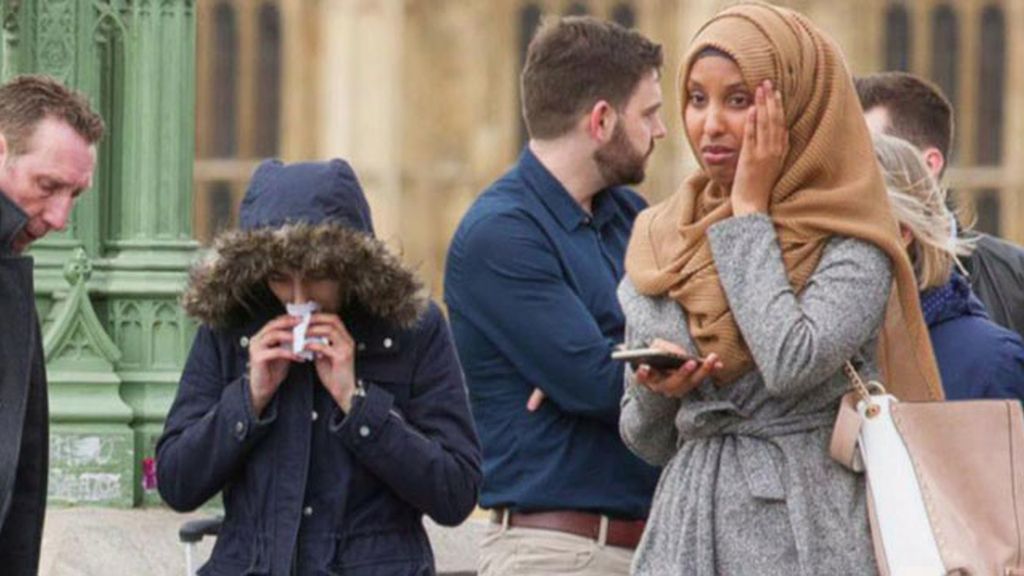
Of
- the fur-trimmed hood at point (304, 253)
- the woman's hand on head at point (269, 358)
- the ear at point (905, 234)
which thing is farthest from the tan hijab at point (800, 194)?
the woman's hand on head at point (269, 358)

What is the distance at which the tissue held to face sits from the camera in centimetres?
643

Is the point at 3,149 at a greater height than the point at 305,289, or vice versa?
the point at 3,149

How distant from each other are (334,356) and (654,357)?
61cm

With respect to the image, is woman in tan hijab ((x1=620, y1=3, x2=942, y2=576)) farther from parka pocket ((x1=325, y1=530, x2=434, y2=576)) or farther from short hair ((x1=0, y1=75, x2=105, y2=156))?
short hair ((x1=0, y1=75, x2=105, y2=156))

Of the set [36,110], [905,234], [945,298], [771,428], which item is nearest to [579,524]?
[945,298]

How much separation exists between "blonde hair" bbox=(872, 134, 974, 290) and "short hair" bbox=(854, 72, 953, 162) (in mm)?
1070

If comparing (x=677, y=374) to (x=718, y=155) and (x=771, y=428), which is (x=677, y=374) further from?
(x=718, y=155)

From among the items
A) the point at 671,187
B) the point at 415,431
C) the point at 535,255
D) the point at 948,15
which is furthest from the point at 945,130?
the point at 948,15

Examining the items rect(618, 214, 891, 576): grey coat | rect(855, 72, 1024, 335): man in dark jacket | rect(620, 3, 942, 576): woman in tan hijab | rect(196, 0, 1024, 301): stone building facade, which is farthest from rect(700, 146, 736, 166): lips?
rect(196, 0, 1024, 301): stone building facade

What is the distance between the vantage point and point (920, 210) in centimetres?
653

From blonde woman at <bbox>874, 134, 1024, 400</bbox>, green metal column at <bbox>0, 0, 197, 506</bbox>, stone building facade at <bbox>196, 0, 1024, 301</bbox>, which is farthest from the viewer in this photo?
stone building facade at <bbox>196, 0, 1024, 301</bbox>

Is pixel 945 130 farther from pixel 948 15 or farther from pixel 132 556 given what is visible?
pixel 948 15

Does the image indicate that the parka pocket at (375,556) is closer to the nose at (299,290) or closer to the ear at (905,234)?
the nose at (299,290)

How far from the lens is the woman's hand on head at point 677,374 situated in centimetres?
604
